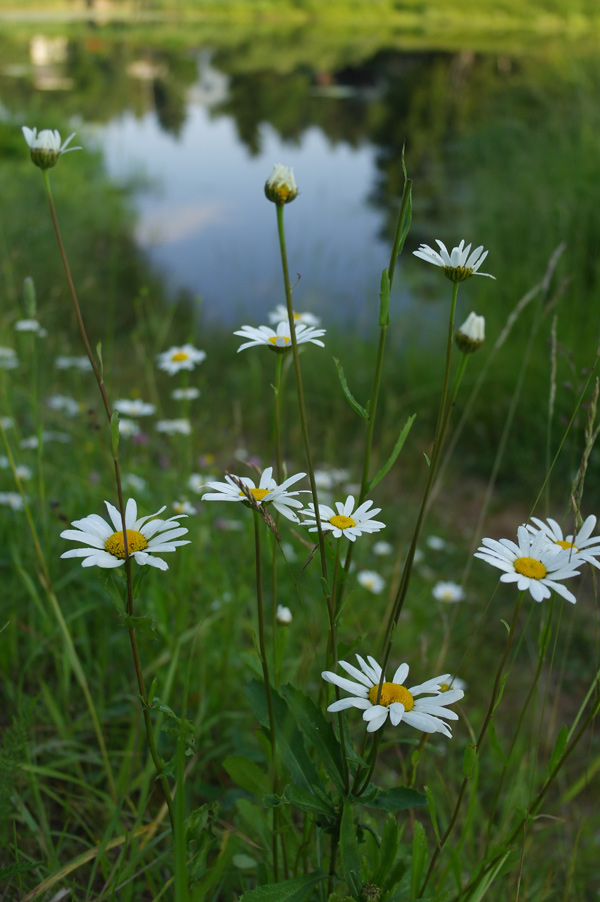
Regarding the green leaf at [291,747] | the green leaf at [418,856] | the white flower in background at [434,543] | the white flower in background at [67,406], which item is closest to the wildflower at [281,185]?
the green leaf at [291,747]

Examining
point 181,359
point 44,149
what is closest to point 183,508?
point 181,359

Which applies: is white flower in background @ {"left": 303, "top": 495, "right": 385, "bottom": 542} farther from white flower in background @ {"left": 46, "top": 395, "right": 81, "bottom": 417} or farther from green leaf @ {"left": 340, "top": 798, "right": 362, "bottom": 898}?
white flower in background @ {"left": 46, "top": 395, "right": 81, "bottom": 417}

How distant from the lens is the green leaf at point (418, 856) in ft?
2.18

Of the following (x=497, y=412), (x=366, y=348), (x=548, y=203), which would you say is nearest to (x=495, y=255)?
(x=548, y=203)

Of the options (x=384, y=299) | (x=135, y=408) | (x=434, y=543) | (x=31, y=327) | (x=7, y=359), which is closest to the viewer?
(x=384, y=299)

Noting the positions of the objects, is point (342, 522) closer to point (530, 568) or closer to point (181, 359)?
point (530, 568)

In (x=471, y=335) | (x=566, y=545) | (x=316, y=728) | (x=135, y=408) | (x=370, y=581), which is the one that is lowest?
(x=370, y=581)

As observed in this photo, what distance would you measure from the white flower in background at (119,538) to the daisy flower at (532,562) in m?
0.25

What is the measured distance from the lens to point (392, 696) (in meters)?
0.61

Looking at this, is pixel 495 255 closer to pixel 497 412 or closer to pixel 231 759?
pixel 497 412

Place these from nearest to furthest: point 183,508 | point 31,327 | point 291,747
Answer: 1. point 291,747
2. point 183,508
3. point 31,327

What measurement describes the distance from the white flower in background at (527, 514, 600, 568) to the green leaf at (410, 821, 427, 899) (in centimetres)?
28

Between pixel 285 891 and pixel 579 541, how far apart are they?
0.40 metres

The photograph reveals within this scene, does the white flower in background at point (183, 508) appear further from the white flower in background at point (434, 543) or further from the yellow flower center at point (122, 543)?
the white flower in background at point (434, 543)
